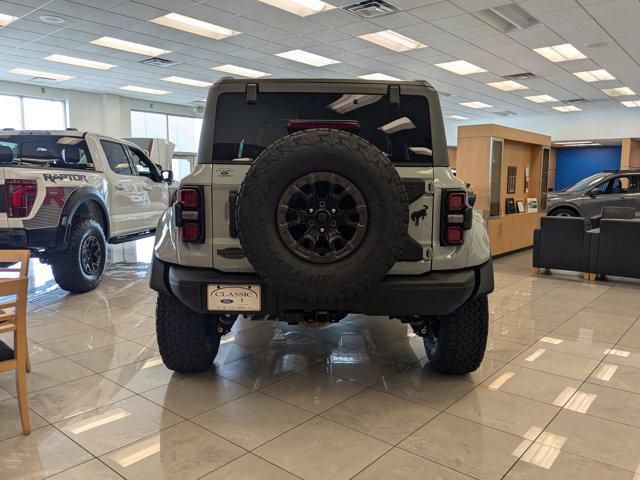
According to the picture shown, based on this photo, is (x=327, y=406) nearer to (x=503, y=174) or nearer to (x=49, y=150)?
(x=49, y=150)

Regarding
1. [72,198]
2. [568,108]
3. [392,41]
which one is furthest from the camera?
[568,108]

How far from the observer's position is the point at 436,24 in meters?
7.88

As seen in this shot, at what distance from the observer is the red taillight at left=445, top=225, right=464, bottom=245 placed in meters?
2.48

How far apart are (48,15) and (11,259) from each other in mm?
6647

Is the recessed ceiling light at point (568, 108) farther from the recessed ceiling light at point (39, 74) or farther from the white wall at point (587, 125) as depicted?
the recessed ceiling light at point (39, 74)

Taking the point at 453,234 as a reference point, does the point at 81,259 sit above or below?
below

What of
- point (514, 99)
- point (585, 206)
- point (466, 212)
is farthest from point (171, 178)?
point (514, 99)

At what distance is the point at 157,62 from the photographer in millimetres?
10805

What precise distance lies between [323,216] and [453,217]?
686 millimetres

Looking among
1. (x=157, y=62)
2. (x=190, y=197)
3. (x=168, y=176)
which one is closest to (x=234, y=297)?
(x=190, y=197)

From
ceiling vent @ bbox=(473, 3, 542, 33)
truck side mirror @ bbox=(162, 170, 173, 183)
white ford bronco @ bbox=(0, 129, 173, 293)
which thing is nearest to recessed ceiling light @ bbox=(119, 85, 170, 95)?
truck side mirror @ bbox=(162, 170, 173, 183)

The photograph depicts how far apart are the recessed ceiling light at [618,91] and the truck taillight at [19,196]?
13.6 metres

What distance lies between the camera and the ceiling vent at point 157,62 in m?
10.6

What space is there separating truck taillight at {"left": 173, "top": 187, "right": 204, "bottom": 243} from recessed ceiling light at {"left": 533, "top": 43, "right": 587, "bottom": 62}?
8.80 m
